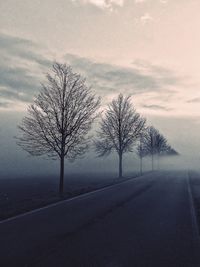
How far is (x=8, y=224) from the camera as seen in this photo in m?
9.02

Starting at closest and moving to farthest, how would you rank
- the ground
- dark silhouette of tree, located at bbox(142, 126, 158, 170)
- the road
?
the road → the ground → dark silhouette of tree, located at bbox(142, 126, 158, 170)

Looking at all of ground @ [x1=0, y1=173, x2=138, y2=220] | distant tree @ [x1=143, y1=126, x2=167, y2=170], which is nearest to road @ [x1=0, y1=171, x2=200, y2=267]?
ground @ [x1=0, y1=173, x2=138, y2=220]

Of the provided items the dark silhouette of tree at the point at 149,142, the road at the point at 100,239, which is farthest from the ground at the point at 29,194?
the dark silhouette of tree at the point at 149,142

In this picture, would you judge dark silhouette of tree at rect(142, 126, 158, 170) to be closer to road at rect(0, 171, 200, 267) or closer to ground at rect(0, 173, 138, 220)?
ground at rect(0, 173, 138, 220)

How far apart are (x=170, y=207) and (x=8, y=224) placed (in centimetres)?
722

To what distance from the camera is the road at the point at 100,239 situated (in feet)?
19.0

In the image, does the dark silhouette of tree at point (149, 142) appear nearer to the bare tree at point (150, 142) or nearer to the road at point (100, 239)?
Result: the bare tree at point (150, 142)

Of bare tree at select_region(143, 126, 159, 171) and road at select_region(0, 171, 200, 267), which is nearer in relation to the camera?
road at select_region(0, 171, 200, 267)

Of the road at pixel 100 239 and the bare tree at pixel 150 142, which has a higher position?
the bare tree at pixel 150 142

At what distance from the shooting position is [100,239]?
7340 mm

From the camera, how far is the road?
19.0ft

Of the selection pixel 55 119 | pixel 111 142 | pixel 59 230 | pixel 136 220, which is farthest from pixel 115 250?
pixel 111 142

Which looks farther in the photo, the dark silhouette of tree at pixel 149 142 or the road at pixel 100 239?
the dark silhouette of tree at pixel 149 142

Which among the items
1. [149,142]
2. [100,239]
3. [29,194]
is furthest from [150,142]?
[100,239]
